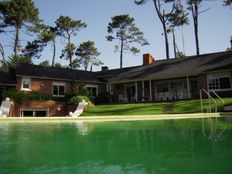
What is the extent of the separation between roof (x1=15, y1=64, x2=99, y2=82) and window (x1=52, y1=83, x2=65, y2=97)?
89cm

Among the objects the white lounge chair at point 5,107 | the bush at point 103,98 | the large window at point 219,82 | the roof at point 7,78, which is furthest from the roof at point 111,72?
the white lounge chair at point 5,107

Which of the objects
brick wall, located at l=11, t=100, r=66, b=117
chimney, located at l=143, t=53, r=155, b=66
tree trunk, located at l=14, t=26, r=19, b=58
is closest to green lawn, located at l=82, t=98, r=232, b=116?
brick wall, located at l=11, t=100, r=66, b=117

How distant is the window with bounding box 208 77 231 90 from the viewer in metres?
26.6

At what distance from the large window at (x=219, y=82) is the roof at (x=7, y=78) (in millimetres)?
20663

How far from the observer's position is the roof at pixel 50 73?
29369 mm

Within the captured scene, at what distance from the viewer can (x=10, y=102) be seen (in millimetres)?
22547

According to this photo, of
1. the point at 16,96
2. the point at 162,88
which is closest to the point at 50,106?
the point at 16,96

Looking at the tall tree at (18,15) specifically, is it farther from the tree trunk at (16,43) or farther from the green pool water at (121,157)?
the green pool water at (121,157)

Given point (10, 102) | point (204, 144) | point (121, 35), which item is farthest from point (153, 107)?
point (121, 35)

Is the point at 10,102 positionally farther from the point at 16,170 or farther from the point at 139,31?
the point at 139,31

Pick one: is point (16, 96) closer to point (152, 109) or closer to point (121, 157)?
point (152, 109)

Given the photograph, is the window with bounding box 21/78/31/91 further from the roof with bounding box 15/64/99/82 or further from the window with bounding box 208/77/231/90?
the window with bounding box 208/77/231/90

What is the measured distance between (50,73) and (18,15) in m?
13.6

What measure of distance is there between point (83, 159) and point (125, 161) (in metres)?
0.86
